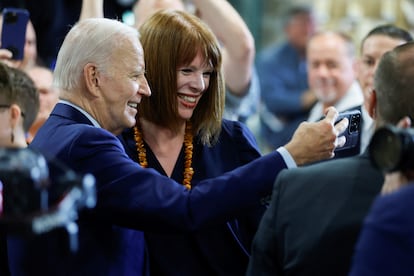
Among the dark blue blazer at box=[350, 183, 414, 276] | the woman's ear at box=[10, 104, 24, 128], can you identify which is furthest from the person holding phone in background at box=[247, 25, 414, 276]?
the woman's ear at box=[10, 104, 24, 128]

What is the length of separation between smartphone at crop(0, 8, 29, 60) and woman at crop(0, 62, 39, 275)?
556 millimetres

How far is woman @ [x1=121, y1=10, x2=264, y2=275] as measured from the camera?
3846mm

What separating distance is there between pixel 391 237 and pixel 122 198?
1123mm

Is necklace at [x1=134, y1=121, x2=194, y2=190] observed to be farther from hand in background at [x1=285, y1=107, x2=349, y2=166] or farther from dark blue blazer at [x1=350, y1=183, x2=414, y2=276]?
dark blue blazer at [x1=350, y1=183, x2=414, y2=276]

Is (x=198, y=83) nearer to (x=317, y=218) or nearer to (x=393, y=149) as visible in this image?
(x=317, y=218)

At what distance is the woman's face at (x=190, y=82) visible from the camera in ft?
12.7

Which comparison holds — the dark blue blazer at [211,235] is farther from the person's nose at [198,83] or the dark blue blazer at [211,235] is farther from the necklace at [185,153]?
the person's nose at [198,83]

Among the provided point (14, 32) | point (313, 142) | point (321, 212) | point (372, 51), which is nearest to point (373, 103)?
point (321, 212)

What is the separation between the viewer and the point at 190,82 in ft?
12.7

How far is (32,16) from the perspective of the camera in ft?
20.9

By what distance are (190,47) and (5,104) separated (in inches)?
28.8

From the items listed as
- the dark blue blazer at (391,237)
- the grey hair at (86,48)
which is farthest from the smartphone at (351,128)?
the dark blue blazer at (391,237)

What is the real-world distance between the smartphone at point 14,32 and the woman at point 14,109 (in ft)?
1.82

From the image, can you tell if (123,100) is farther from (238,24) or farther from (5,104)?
(238,24)
